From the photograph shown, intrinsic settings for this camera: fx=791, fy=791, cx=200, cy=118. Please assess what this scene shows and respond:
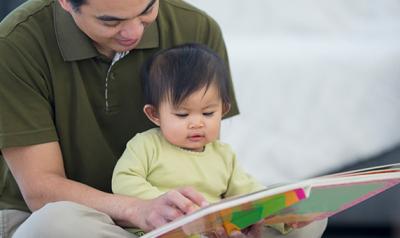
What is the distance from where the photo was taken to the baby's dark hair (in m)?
1.44

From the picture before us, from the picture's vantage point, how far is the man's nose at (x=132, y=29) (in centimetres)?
140

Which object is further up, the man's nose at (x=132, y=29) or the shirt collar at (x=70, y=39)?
the man's nose at (x=132, y=29)

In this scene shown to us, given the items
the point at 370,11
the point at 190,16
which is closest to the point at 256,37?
Answer: the point at 370,11

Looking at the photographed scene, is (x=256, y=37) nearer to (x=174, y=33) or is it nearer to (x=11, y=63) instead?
(x=174, y=33)

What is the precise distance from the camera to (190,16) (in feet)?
5.33

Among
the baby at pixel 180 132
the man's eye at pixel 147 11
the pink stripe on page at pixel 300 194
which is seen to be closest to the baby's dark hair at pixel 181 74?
the baby at pixel 180 132

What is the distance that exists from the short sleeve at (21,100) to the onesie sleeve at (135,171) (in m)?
0.15

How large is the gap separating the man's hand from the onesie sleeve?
8 centimetres

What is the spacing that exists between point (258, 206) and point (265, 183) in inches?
39.8

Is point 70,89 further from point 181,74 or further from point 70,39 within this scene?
point 181,74

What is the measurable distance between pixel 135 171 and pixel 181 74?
196mm

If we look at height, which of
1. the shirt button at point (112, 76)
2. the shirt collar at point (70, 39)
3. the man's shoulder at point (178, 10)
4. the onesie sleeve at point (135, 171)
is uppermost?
the man's shoulder at point (178, 10)

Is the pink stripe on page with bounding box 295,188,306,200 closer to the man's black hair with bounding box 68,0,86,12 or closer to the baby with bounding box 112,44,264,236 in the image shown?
the baby with bounding box 112,44,264,236

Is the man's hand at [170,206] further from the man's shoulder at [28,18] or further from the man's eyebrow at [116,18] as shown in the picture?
the man's shoulder at [28,18]
